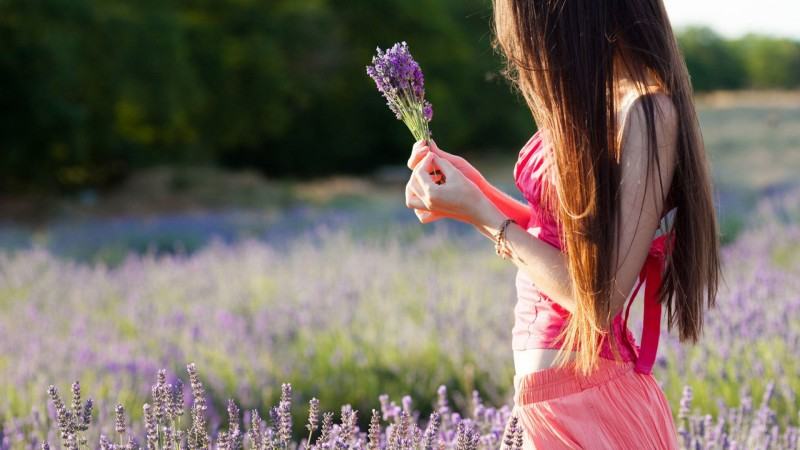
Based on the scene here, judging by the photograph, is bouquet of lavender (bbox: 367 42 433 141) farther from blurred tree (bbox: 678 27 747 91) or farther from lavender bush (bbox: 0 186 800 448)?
blurred tree (bbox: 678 27 747 91)

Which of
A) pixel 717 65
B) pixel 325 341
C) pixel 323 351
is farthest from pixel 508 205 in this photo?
pixel 717 65

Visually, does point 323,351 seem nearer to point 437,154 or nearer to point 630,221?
point 437,154

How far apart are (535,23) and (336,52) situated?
2411 centimetres

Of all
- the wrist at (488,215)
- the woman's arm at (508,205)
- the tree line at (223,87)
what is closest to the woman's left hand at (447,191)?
the wrist at (488,215)

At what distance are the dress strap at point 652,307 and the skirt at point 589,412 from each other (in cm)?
7

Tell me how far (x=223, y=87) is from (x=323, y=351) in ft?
63.7

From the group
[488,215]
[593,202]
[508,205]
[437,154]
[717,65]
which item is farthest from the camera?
[717,65]

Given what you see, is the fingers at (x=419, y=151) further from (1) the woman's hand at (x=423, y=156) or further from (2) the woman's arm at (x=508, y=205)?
(2) the woman's arm at (x=508, y=205)

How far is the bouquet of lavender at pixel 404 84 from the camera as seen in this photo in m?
2.03

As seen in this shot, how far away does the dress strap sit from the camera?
7.00 feet

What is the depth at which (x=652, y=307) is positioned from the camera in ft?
7.21

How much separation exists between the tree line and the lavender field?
20.0 ft

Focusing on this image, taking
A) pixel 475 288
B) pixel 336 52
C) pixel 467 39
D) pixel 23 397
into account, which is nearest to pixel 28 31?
pixel 336 52

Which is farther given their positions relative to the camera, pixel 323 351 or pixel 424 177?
pixel 323 351
